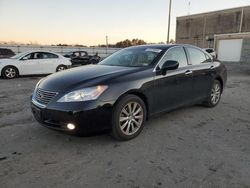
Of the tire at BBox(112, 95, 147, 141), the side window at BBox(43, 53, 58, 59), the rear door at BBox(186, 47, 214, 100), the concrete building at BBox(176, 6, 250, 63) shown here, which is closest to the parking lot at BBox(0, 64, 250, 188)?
the tire at BBox(112, 95, 147, 141)

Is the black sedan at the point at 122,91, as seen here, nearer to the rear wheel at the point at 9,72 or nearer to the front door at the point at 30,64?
the front door at the point at 30,64

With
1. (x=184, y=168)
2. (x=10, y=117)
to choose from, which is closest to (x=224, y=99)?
(x=184, y=168)

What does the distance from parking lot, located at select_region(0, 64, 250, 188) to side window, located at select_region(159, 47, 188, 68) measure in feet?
3.95

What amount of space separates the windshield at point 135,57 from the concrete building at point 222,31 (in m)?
25.3

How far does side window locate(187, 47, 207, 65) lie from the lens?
16.7 ft

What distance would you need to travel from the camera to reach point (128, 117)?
3.76m

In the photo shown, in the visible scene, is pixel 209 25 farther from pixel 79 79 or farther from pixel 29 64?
pixel 79 79

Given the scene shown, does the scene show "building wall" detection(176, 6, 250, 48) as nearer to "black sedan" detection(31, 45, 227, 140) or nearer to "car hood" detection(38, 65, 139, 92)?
"black sedan" detection(31, 45, 227, 140)

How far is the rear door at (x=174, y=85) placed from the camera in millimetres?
4206

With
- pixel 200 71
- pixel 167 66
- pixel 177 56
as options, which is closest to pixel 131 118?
pixel 167 66

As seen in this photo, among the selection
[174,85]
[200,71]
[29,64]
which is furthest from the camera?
[29,64]

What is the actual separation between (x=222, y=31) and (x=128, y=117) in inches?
A: 1568

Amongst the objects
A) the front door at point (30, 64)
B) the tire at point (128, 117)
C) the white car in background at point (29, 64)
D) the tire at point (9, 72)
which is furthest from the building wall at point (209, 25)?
the tire at point (128, 117)

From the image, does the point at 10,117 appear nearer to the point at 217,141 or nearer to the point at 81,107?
the point at 81,107
